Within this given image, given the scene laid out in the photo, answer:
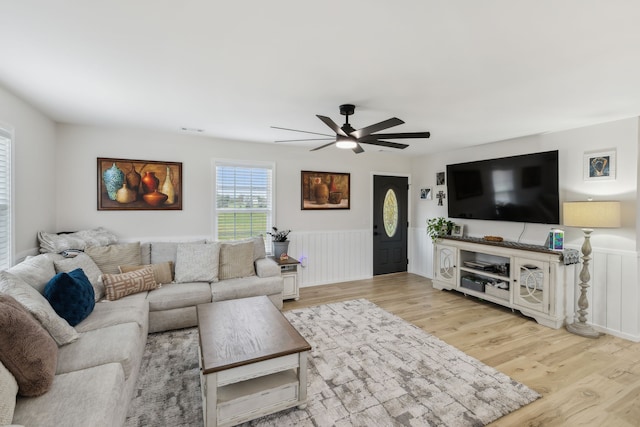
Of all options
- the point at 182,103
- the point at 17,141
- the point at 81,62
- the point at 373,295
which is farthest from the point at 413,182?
the point at 17,141

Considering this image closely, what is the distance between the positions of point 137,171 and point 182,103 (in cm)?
164

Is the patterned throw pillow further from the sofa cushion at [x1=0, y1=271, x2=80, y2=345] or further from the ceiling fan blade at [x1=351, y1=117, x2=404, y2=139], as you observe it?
the ceiling fan blade at [x1=351, y1=117, x2=404, y2=139]

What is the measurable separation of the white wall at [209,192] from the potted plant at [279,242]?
0.25 m

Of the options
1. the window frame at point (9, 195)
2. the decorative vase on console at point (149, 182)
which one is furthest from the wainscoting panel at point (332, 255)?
the window frame at point (9, 195)

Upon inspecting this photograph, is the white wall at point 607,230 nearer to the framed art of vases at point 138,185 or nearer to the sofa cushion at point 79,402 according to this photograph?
the sofa cushion at point 79,402

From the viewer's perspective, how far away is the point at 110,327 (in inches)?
88.7

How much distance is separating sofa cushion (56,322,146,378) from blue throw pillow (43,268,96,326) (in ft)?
0.76

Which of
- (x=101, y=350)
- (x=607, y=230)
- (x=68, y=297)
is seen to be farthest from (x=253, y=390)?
(x=607, y=230)

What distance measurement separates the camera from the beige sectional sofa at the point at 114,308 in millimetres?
1394

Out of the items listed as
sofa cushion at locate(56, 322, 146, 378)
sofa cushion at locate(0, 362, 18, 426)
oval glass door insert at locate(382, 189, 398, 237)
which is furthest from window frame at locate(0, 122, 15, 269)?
oval glass door insert at locate(382, 189, 398, 237)

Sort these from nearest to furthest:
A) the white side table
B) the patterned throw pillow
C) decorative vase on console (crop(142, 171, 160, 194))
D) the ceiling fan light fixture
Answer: the ceiling fan light fixture < the patterned throw pillow < decorative vase on console (crop(142, 171, 160, 194)) < the white side table

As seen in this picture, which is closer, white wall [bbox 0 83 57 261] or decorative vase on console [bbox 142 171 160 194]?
white wall [bbox 0 83 57 261]

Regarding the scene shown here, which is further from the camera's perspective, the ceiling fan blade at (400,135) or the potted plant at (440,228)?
the potted plant at (440,228)

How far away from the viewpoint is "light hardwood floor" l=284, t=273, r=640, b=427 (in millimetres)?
2037
